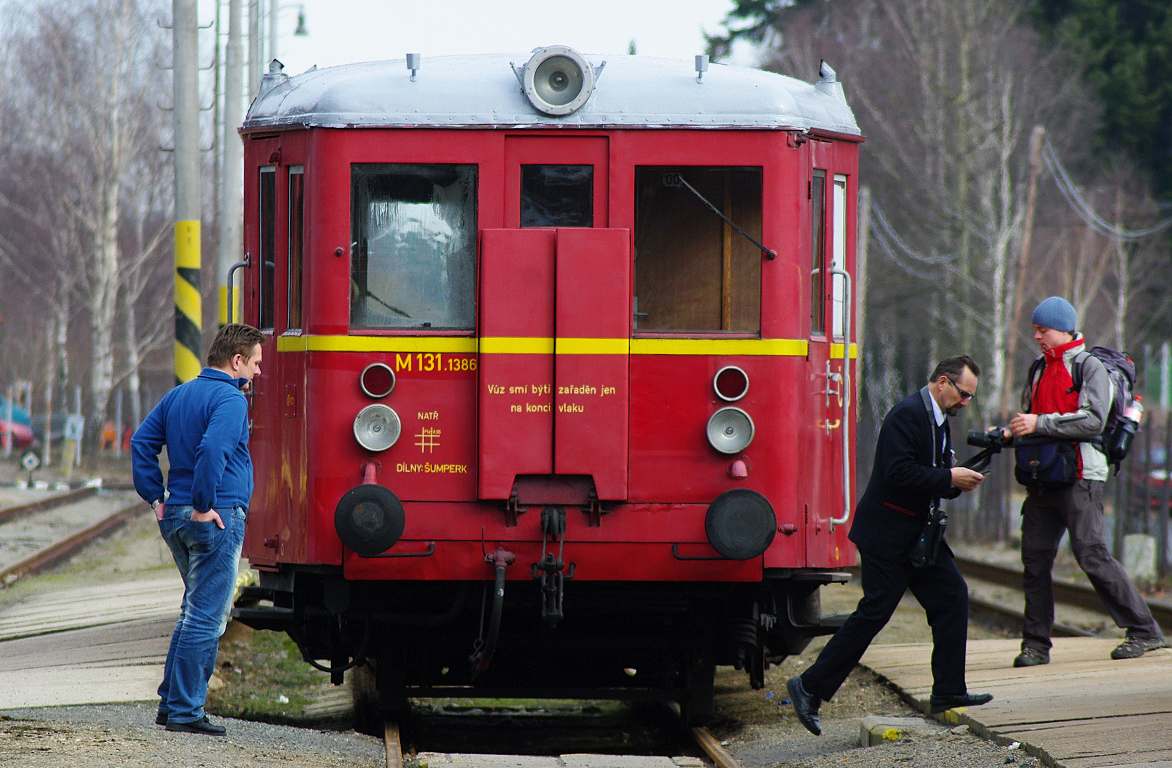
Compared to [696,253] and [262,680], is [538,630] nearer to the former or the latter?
[696,253]

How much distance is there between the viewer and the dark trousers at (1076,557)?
9719 millimetres

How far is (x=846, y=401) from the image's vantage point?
8.84 metres

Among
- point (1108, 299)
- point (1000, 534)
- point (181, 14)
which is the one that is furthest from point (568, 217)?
point (1108, 299)

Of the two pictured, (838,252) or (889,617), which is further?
(838,252)

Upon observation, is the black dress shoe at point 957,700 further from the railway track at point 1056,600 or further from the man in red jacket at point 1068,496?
the railway track at point 1056,600

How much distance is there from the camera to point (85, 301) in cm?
4584

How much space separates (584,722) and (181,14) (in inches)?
310

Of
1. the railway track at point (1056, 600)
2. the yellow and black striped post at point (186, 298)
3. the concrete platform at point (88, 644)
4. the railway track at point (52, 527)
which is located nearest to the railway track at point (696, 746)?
the concrete platform at point (88, 644)

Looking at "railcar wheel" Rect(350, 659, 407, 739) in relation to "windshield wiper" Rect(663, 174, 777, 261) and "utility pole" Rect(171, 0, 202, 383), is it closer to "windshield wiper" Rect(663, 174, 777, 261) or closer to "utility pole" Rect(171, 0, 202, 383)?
"windshield wiper" Rect(663, 174, 777, 261)

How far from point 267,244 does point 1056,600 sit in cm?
942

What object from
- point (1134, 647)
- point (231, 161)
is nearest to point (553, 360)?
point (1134, 647)

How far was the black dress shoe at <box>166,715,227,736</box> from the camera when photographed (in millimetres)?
8203

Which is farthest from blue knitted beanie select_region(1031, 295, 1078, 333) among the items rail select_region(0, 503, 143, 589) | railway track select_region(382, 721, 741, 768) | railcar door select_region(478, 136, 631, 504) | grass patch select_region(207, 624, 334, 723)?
rail select_region(0, 503, 143, 589)

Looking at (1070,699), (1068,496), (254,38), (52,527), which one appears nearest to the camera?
(1070,699)
